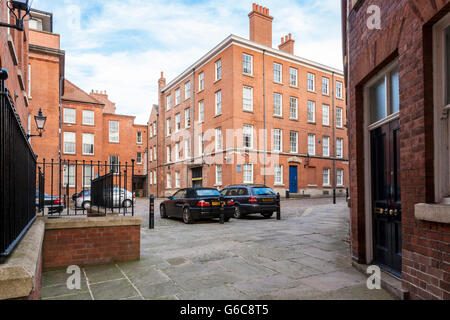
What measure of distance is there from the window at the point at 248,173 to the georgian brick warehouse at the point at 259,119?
3.2 inches

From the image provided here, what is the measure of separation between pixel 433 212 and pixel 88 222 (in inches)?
196

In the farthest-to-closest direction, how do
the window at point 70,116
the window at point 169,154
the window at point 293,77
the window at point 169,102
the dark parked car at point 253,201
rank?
the window at point 169,102 → the window at point 169,154 → the window at point 70,116 → the window at point 293,77 → the dark parked car at point 253,201

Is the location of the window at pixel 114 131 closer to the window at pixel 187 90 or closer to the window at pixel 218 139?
the window at pixel 187 90

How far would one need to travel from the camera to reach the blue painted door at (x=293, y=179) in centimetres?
2850

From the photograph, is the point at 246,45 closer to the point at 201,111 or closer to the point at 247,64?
the point at 247,64

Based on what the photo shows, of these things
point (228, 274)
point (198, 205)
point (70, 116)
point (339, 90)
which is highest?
point (339, 90)

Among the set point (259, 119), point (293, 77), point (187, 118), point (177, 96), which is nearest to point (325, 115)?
point (293, 77)

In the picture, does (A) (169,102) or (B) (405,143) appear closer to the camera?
(B) (405,143)

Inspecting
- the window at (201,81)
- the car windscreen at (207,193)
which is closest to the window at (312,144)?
the window at (201,81)

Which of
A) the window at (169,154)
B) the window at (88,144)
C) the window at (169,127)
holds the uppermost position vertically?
the window at (169,127)

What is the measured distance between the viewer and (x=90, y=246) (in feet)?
18.1

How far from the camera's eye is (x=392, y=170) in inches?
179
